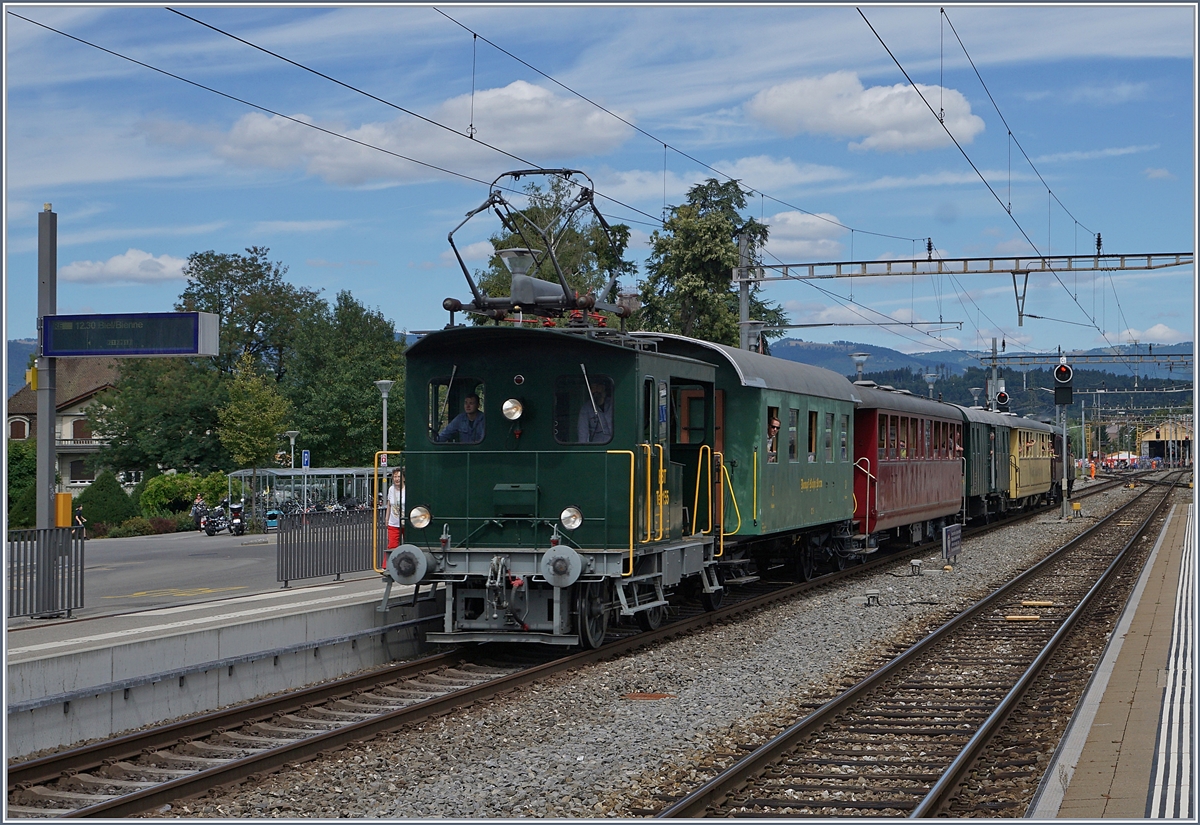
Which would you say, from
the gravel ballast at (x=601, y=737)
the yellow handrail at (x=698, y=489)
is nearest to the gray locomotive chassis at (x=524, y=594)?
the gravel ballast at (x=601, y=737)

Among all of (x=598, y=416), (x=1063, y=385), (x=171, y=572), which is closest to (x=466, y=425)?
(x=598, y=416)

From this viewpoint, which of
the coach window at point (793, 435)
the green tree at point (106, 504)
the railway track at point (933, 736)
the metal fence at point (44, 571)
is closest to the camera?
the railway track at point (933, 736)

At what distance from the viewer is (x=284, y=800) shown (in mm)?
7711

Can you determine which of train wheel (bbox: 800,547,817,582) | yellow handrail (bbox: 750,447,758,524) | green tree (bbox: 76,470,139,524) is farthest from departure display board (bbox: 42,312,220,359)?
green tree (bbox: 76,470,139,524)

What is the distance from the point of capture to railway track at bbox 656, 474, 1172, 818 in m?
7.62

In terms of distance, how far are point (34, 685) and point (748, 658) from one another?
22.7 ft

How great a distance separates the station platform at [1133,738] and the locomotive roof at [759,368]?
5.22 m

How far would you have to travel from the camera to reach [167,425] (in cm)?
6412

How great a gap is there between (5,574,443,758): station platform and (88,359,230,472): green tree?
50.9 m

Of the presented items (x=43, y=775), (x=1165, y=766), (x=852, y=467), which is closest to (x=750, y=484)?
(x=852, y=467)

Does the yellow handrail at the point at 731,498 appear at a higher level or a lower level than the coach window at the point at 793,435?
lower

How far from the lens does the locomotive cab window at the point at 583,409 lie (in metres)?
12.6

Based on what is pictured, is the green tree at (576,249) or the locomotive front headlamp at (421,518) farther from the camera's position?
the green tree at (576,249)

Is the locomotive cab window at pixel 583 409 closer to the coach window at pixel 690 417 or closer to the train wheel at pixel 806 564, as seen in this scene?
the coach window at pixel 690 417
